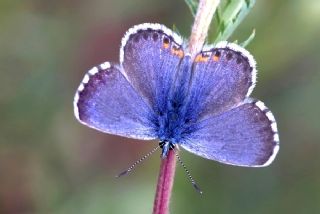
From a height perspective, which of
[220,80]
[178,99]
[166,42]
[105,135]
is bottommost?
[105,135]

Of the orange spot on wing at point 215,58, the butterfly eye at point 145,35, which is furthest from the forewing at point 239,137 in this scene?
the butterfly eye at point 145,35

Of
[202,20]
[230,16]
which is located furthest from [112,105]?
[202,20]

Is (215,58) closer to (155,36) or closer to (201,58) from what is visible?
(201,58)

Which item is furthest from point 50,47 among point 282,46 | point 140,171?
point 282,46

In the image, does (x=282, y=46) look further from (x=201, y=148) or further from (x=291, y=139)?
(x=201, y=148)

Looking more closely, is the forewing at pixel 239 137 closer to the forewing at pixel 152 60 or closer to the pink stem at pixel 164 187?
the forewing at pixel 152 60

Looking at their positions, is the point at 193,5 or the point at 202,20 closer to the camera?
the point at 202,20
